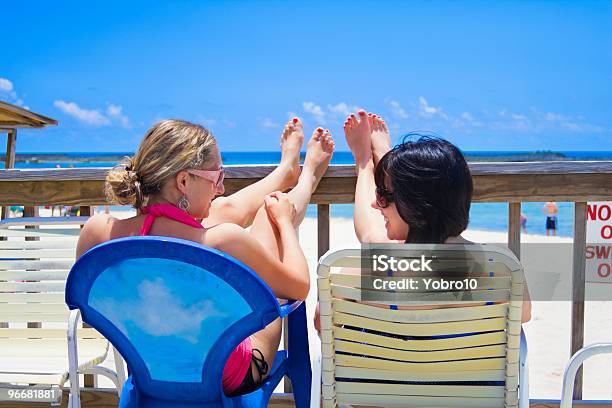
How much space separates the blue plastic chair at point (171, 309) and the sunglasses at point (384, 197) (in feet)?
1.39

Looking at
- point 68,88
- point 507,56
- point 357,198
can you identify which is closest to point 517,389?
point 357,198

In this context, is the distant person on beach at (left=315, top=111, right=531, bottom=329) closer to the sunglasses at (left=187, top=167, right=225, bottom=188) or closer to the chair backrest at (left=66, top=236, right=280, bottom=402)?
the chair backrest at (left=66, top=236, right=280, bottom=402)

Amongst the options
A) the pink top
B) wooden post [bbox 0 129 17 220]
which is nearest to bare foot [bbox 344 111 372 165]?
the pink top

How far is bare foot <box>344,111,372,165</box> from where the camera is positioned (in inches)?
99.5

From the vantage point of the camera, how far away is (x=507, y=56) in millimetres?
78250

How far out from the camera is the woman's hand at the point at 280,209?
6.60 ft

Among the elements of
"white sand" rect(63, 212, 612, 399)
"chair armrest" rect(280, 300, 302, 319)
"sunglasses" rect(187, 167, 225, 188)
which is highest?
"sunglasses" rect(187, 167, 225, 188)

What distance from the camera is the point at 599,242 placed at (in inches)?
106

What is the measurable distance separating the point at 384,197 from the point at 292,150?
757 mm

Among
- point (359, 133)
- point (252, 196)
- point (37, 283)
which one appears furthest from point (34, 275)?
point (359, 133)

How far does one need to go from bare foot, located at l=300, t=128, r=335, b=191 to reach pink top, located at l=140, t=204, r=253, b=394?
762 mm

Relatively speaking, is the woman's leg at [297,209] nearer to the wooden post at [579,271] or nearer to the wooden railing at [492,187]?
the wooden railing at [492,187]

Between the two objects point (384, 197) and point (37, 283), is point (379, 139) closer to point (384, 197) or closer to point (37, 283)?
point (384, 197)

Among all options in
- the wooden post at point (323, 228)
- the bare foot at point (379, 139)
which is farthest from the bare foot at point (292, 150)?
the bare foot at point (379, 139)
